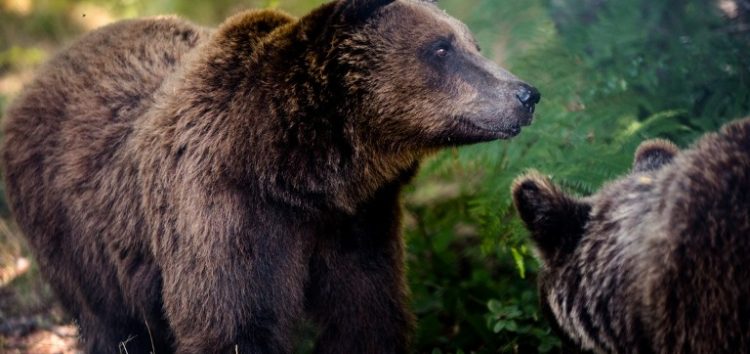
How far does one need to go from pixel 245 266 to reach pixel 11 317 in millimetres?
3563

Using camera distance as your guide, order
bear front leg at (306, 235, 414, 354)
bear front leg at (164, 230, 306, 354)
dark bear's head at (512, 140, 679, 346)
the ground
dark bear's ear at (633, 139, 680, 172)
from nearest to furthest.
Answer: dark bear's head at (512, 140, 679, 346) < dark bear's ear at (633, 139, 680, 172) < bear front leg at (164, 230, 306, 354) < bear front leg at (306, 235, 414, 354) < the ground

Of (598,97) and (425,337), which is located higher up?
(598,97)

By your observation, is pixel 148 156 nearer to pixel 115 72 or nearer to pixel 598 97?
pixel 115 72

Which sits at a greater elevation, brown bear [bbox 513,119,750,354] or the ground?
brown bear [bbox 513,119,750,354]

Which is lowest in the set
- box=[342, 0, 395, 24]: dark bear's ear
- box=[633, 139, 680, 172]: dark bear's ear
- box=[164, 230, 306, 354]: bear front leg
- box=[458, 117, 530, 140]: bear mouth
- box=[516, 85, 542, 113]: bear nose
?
box=[164, 230, 306, 354]: bear front leg

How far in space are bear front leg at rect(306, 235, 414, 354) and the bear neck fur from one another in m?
0.40

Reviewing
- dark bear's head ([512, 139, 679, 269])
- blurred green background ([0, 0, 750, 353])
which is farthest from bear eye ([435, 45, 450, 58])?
blurred green background ([0, 0, 750, 353])

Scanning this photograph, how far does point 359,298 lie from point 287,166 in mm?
979

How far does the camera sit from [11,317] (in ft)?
24.4

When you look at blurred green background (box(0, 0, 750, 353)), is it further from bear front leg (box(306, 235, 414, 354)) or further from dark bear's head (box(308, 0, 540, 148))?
dark bear's head (box(308, 0, 540, 148))

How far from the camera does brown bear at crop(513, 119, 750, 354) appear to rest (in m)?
3.72

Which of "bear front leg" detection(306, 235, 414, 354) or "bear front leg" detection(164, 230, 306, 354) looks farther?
"bear front leg" detection(306, 235, 414, 354)

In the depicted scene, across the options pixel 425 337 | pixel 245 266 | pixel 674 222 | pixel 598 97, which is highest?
pixel 674 222

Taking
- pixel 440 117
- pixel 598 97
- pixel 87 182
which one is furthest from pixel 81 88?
pixel 598 97
